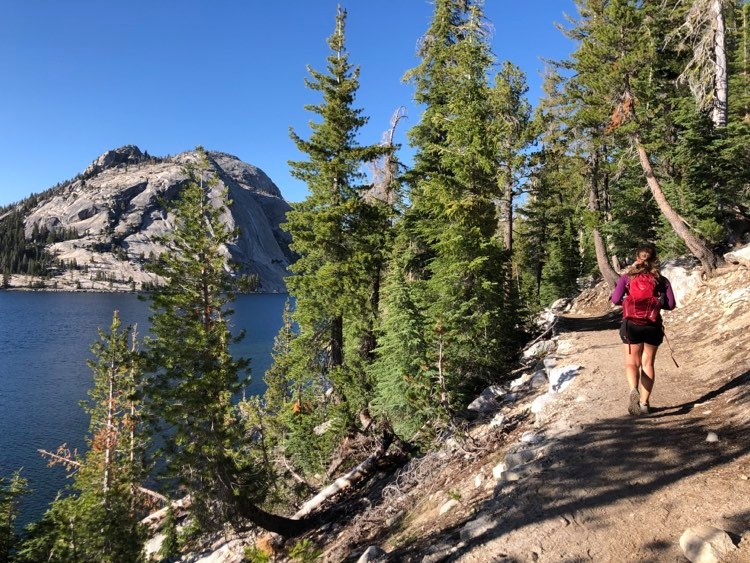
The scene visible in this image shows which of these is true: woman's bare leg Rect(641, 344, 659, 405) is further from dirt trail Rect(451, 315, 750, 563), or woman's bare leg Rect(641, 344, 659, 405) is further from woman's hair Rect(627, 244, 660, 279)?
woman's hair Rect(627, 244, 660, 279)

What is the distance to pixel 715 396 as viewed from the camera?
593cm

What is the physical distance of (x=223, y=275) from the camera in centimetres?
1166

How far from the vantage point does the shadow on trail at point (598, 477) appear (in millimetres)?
3938

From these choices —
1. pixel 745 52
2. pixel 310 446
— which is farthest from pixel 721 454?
pixel 745 52

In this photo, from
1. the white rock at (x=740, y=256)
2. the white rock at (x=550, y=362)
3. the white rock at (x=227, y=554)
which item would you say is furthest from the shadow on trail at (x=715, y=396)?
the white rock at (x=227, y=554)

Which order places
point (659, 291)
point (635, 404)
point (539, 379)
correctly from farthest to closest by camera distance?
point (539, 379) → point (635, 404) → point (659, 291)

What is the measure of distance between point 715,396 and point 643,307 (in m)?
2.01

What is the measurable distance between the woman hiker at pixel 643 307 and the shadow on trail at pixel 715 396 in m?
0.49

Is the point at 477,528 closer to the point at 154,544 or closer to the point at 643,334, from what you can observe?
the point at 643,334

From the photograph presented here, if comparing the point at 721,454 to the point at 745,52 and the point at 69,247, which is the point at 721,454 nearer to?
the point at 745,52

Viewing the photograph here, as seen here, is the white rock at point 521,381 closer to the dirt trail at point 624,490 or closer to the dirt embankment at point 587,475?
the dirt embankment at point 587,475

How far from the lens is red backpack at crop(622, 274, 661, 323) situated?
5.26 metres

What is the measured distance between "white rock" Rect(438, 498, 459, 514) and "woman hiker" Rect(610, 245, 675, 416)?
9.33 feet

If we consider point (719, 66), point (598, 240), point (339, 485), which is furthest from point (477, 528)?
point (598, 240)
